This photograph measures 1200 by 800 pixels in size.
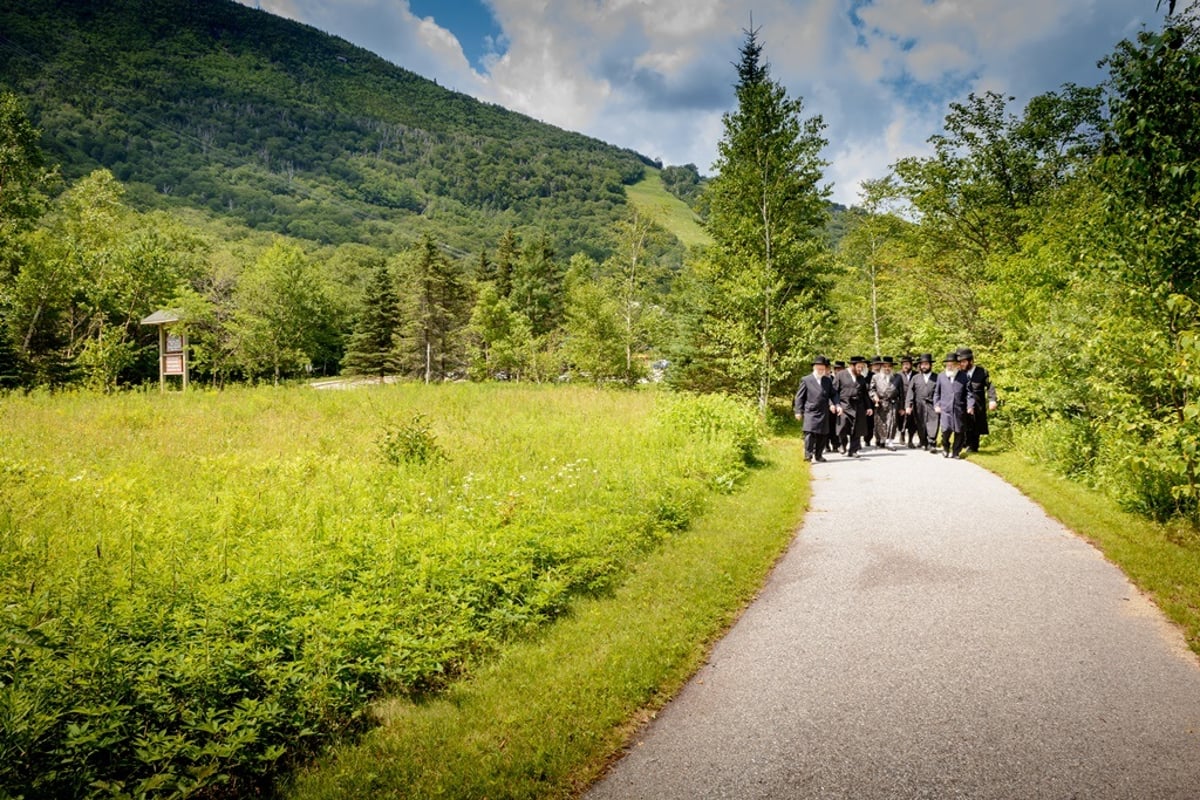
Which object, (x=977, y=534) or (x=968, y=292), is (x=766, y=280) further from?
(x=968, y=292)

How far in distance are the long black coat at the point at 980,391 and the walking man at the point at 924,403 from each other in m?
0.90

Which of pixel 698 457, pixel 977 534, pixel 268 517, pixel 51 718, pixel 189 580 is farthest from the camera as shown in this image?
pixel 698 457

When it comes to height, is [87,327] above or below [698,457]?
above

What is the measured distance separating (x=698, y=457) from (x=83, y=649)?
26.3 feet

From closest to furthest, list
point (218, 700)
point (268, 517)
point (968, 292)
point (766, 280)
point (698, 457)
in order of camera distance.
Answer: point (218, 700) < point (268, 517) < point (698, 457) < point (766, 280) < point (968, 292)

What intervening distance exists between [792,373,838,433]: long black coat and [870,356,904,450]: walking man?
3700 mm

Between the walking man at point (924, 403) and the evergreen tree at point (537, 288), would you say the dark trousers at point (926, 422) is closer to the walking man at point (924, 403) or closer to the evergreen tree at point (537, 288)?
the walking man at point (924, 403)

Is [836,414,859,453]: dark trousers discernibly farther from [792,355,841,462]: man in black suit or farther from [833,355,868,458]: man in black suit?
[792,355,841,462]: man in black suit

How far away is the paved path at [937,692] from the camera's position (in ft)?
9.96

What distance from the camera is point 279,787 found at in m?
3.05

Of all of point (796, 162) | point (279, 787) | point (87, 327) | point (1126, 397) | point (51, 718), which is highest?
point (796, 162)

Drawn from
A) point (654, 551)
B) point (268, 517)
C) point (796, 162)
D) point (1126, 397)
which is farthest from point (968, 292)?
point (268, 517)

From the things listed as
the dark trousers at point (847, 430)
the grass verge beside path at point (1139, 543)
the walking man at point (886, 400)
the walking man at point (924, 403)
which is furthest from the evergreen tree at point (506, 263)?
the grass verge beside path at point (1139, 543)

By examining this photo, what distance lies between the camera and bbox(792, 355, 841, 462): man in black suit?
12.6 metres
